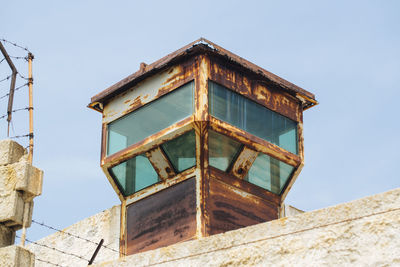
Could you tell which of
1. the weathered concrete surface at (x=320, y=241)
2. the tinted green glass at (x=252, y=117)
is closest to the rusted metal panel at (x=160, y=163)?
the tinted green glass at (x=252, y=117)

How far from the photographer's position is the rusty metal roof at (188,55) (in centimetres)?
A: 1156

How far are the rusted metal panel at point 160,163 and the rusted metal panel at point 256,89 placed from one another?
150 centimetres

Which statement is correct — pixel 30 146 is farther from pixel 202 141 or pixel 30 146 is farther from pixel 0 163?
pixel 202 141

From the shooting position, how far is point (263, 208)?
39.4 ft

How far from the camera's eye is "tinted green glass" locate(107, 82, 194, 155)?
37.7ft

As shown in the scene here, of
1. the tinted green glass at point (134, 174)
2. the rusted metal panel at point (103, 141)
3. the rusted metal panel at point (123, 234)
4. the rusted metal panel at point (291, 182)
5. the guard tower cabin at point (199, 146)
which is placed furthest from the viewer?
the rusted metal panel at point (103, 141)

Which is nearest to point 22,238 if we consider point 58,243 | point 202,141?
point 202,141

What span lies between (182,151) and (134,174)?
4.13ft

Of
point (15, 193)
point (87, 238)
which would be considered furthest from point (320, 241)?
point (87, 238)

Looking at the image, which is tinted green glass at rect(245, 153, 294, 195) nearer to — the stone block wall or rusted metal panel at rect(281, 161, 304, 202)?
rusted metal panel at rect(281, 161, 304, 202)

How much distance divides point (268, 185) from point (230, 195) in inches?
38.1

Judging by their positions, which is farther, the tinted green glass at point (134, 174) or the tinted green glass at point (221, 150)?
the tinted green glass at point (134, 174)

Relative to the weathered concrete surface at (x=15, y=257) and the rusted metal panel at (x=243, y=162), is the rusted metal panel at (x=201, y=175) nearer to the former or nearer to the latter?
the rusted metal panel at (x=243, y=162)

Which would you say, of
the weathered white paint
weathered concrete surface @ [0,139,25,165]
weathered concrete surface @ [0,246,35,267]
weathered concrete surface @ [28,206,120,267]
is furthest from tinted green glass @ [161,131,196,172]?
weathered concrete surface @ [0,246,35,267]
